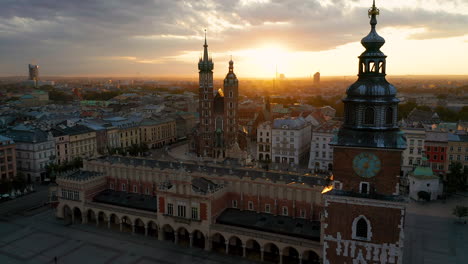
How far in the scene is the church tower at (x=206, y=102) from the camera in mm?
112312

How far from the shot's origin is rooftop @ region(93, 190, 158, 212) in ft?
203

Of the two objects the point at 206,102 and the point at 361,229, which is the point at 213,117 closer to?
the point at 206,102

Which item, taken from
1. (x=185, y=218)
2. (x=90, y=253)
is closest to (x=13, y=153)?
(x=90, y=253)

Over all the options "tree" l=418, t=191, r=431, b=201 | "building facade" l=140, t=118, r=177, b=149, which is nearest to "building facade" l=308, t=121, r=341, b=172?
"tree" l=418, t=191, r=431, b=201

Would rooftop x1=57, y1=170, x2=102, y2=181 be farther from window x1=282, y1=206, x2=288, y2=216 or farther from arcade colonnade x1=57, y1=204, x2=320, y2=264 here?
window x1=282, y1=206, x2=288, y2=216

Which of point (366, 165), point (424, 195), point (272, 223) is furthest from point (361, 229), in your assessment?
point (424, 195)

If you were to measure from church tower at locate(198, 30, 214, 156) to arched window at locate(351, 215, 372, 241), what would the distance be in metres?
79.8

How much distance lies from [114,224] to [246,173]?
2594 cm

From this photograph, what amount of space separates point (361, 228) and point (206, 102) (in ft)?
271

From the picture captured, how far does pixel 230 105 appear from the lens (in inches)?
4321

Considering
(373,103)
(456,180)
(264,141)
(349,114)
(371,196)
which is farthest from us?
(264,141)

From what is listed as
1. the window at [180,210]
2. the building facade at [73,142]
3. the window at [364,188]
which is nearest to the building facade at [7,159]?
the building facade at [73,142]

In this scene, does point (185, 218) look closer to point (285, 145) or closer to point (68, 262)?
point (68, 262)

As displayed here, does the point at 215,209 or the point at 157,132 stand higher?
the point at 157,132
